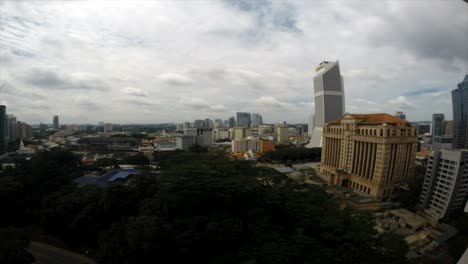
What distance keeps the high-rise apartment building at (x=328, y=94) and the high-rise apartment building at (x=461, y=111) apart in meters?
20.3

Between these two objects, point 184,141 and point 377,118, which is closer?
point 377,118

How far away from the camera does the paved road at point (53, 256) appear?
9883 millimetres

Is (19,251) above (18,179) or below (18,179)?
below

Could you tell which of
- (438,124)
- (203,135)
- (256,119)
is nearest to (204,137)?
(203,135)

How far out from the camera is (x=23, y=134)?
52875 mm

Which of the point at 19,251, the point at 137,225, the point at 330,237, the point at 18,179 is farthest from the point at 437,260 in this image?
the point at 18,179

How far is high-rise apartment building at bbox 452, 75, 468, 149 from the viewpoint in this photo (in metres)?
15.3

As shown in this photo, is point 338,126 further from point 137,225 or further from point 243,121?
point 243,121

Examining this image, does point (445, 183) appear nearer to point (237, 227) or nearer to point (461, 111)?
point (461, 111)

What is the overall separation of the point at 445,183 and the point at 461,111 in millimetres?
4886

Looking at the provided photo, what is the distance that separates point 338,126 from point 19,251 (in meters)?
23.7

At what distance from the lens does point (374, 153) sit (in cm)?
1959

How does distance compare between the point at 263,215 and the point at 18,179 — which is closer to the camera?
the point at 263,215

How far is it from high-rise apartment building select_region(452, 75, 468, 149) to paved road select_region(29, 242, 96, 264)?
817 inches
